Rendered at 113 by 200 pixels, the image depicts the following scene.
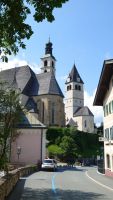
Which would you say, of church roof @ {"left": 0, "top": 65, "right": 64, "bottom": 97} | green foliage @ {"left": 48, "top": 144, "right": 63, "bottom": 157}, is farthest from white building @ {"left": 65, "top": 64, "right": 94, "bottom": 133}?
green foliage @ {"left": 48, "top": 144, "right": 63, "bottom": 157}

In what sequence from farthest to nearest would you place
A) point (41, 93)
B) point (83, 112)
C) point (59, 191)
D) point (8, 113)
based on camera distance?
1. point (83, 112)
2. point (41, 93)
3. point (8, 113)
4. point (59, 191)

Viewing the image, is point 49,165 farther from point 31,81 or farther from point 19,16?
point 31,81

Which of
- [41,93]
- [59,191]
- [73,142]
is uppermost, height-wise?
[41,93]

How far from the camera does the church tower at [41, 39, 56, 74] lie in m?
112

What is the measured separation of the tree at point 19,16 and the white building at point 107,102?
2260 centimetres

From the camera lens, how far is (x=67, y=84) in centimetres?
13062

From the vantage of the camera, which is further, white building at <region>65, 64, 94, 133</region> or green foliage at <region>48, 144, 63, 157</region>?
white building at <region>65, 64, 94, 133</region>

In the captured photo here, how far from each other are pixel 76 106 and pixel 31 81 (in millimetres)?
37418

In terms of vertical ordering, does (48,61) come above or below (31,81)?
above

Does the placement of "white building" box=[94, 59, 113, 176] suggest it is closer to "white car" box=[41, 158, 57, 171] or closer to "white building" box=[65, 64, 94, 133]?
"white car" box=[41, 158, 57, 171]

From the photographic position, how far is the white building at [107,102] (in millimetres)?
→ 31450

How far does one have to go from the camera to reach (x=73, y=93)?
127 meters

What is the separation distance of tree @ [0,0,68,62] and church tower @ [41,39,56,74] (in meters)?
104

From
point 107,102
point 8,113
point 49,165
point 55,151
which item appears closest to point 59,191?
point 8,113
